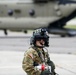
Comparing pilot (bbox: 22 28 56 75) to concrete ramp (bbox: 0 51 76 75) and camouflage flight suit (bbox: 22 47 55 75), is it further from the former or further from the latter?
concrete ramp (bbox: 0 51 76 75)

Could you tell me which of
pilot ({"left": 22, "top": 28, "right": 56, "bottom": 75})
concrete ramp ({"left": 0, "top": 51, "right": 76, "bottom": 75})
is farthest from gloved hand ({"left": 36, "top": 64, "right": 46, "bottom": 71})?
concrete ramp ({"left": 0, "top": 51, "right": 76, "bottom": 75})

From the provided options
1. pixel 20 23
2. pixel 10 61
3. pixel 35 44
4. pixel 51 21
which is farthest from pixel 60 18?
pixel 35 44

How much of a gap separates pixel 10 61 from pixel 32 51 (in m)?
8.06

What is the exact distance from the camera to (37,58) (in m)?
5.40

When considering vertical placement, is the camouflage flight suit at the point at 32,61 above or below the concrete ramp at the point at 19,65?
above

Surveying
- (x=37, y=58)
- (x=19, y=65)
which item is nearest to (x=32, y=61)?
(x=37, y=58)

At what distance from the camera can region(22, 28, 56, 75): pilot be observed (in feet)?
17.4

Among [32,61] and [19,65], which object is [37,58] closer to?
[32,61]

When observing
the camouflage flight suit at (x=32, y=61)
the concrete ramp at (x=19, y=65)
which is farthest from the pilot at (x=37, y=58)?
the concrete ramp at (x=19, y=65)

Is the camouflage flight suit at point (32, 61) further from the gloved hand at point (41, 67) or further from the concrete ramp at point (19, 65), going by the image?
the concrete ramp at point (19, 65)

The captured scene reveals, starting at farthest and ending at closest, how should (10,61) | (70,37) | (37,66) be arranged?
(70,37), (10,61), (37,66)

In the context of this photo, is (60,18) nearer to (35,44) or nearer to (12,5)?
(12,5)

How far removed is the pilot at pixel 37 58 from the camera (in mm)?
5312

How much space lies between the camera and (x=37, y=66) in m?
5.33
